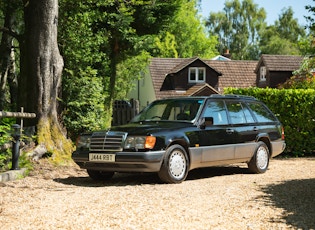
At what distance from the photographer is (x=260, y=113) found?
44.7 ft

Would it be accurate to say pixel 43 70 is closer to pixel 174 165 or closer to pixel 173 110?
pixel 173 110

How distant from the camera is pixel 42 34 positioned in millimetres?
13586

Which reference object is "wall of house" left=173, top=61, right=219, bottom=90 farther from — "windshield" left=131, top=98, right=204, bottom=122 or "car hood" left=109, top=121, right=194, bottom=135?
"car hood" left=109, top=121, right=194, bottom=135

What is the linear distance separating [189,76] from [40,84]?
41.4m

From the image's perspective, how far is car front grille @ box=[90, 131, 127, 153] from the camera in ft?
34.5

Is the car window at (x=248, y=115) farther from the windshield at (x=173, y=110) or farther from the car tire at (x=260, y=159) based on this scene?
the windshield at (x=173, y=110)

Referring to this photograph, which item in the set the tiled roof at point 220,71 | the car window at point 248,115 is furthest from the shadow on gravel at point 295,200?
the tiled roof at point 220,71

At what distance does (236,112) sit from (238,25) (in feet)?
244

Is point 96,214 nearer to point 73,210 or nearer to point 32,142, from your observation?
point 73,210

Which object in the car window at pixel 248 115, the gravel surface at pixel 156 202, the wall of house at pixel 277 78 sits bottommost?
the gravel surface at pixel 156 202

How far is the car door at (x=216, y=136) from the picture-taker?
1140cm

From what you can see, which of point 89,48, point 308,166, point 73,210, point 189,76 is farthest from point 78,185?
point 189,76

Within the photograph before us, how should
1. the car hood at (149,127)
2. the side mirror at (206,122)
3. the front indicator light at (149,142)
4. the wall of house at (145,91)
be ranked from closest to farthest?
the front indicator light at (149,142)
the car hood at (149,127)
the side mirror at (206,122)
the wall of house at (145,91)

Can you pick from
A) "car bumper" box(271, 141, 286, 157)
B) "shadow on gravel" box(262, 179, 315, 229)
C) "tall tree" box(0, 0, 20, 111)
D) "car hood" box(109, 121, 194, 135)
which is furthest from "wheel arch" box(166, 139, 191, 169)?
"tall tree" box(0, 0, 20, 111)
